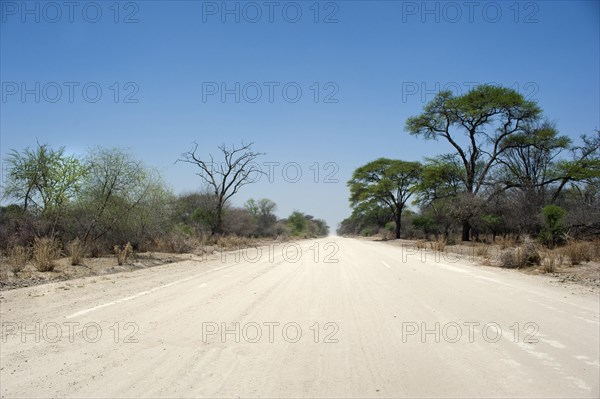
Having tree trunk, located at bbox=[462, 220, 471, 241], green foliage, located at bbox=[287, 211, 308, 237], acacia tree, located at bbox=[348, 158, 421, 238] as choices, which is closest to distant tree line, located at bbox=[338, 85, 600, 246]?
tree trunk, located at bbox=[462, 220, 471, 241]

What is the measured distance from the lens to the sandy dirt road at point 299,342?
4.29 meters

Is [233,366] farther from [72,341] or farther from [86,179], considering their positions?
[86,179]

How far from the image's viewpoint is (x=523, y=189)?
105ft

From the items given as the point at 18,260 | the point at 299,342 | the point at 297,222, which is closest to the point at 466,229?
the point at 18,260

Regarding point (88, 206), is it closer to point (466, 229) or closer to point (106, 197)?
point (106, 197)

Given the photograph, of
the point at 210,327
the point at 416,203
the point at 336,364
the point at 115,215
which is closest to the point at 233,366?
the point at 336,364

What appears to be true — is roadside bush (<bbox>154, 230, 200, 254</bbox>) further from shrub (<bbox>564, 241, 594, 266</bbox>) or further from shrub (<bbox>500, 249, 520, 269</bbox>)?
shrub (<bbox>564, 241, 594, 266</bbox>)

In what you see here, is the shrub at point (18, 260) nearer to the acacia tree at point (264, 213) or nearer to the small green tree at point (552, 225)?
the small green tree at point (552, 225)

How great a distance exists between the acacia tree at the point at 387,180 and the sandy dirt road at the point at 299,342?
46.5 meters

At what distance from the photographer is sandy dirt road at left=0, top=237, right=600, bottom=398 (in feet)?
14.1

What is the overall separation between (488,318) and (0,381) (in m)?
6.47

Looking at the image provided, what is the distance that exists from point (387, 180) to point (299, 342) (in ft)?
170

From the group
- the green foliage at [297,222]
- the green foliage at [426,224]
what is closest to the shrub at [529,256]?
the green foliage at [426,224]

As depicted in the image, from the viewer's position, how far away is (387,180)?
2203 inches
